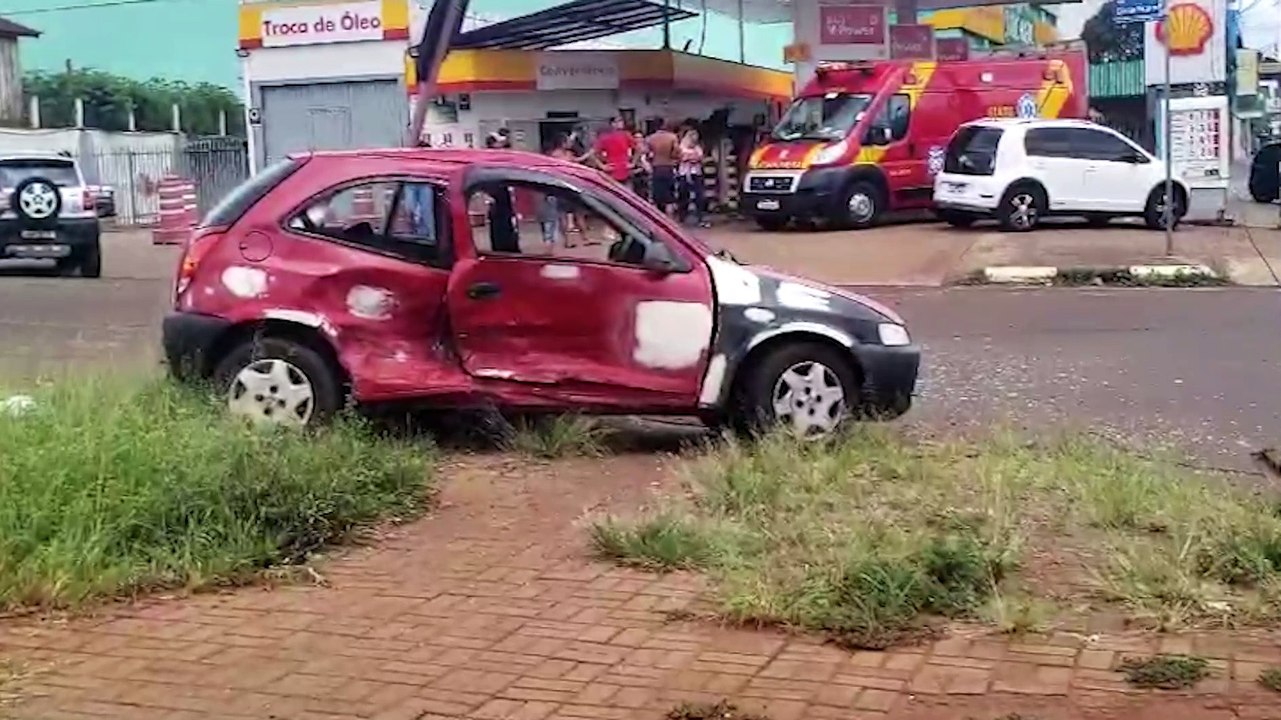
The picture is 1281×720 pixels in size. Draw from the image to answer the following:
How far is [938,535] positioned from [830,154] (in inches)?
783

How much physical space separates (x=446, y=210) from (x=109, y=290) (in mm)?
11144

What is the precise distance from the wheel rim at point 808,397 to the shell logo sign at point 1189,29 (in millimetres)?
18526

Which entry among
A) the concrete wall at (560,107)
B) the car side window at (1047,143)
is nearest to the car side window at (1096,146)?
the car side window at (1047,143)

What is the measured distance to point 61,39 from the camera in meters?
51.2

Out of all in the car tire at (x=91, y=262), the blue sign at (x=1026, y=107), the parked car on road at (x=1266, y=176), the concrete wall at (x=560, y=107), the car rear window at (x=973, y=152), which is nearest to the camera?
the car tire at (x=91, y=262)

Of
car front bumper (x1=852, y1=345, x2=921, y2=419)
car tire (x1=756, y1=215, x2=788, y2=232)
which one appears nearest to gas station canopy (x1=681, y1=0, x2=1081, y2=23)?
car tire (x1=756, y1=215, x2=788, y2=232)

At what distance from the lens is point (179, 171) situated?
1503 inches

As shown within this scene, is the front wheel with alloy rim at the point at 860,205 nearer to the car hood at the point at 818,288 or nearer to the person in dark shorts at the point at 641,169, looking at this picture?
the person in dark shorts at the point at 641,169

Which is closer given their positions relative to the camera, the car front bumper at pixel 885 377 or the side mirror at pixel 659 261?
the side mirror at pixel 659 261

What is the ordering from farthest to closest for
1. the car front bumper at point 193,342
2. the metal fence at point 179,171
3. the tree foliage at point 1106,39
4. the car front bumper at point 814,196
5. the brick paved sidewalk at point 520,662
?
the tree foliage at point 1106,39
the metal fence at point 179,171
the car front bumper at point 814,196
the car front bumper at point 193,342
the brick paved sidewalk at point 520,662

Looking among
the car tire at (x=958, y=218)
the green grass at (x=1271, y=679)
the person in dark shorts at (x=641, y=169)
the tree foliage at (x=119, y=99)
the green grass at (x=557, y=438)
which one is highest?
the tree foliage at (x=119, y=99)

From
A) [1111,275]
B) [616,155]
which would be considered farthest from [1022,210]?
[616,155]

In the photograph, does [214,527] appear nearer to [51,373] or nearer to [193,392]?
[193,392]

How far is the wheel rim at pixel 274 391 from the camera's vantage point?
8844 millimetres
